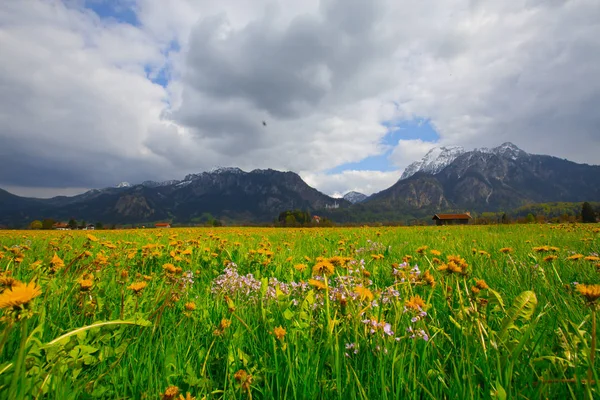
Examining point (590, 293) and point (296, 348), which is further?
point (296, 348)

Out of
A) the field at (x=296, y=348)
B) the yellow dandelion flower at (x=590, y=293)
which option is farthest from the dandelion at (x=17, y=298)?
the yellow dandelion flower at (x=590, y=293)

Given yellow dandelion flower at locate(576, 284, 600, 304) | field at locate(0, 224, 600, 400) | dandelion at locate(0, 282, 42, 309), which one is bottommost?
field at locate(0, 224, 600, 400)

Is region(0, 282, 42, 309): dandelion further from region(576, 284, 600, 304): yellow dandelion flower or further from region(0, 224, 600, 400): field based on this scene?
region(576, 284, 600, 304): yellow dandelion flower

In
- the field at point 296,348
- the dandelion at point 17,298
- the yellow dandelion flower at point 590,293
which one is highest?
the dandelion at point 17,298

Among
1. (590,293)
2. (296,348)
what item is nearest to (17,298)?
(296,348)

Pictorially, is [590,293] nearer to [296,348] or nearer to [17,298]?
[296,348]

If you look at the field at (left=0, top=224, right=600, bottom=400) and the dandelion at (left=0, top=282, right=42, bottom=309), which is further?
the field at (left=0, top=224, right=600, bottom=400)

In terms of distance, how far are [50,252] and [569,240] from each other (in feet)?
36.0

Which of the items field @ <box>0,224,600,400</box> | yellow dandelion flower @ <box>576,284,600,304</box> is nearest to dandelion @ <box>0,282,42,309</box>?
field @ <box>0,224,600,400</box>

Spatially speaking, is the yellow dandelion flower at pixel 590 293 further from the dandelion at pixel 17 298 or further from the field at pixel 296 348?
the dandelion at pixel 17 298

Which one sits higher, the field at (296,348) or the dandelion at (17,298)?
the dandelion at (17,298)

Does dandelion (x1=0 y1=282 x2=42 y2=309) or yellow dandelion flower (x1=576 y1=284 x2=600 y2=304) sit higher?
dandelion (x1=0 y1=282 x2=42 y2=309)

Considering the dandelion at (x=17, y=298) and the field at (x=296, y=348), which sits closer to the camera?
the dandelion at (x=17, y=298)

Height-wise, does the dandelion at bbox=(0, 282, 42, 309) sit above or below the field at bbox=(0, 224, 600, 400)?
above
